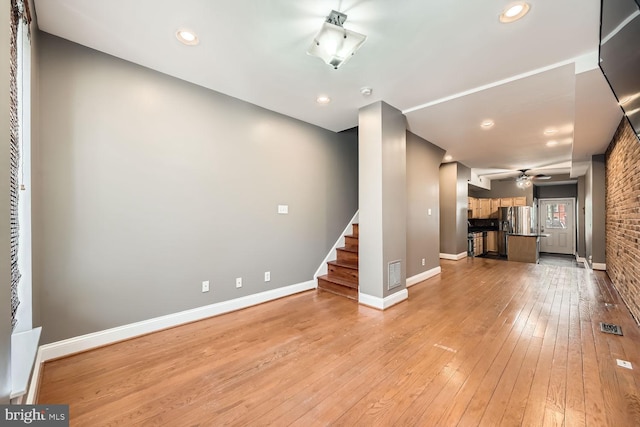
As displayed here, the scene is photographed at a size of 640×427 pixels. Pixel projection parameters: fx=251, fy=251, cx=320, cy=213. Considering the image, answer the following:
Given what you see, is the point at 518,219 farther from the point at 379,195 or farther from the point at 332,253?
the point at 379,195

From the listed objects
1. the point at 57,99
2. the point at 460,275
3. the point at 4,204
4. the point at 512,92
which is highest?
the point at 512,92

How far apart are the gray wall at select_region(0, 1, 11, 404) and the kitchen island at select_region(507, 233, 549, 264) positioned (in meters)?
9.02

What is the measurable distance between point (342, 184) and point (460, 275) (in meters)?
3.01

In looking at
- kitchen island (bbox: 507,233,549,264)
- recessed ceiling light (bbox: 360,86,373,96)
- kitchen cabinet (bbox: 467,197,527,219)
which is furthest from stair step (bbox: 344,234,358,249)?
kitchen cabinet (bbox: 467,197,527,219)

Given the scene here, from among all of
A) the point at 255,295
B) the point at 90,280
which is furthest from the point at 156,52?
the point at 255,295

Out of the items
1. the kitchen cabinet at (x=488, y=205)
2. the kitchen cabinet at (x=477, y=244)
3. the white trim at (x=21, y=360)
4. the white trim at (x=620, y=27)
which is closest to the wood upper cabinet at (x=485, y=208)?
the kitchen cabinet at (x=488, y=205)

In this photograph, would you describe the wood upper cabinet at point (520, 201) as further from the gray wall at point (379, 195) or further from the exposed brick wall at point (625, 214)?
the gray wall at point (379, 195)

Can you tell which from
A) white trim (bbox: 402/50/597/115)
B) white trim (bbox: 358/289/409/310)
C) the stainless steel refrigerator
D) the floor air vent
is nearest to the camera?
white trim (bbox: 402/50/597/115)

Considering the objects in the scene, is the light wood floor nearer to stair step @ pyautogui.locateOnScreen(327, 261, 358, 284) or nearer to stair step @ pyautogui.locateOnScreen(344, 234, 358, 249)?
stair step @ pyautogui.locateOnScreen(327, 261, 358, 284)

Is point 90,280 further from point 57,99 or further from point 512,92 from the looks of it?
point 512,92

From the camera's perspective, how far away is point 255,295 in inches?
133

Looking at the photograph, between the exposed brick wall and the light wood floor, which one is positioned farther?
the exposed brick wall

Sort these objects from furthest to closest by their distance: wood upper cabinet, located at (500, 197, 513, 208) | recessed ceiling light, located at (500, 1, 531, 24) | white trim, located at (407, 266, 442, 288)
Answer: wood upper cabinet, located at (500, 197, 513, 208), white trim, located at (407, 266, 442, 288), recessed ceiling light, located at (500, 1, 531, 24)

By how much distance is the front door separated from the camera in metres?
9.04
